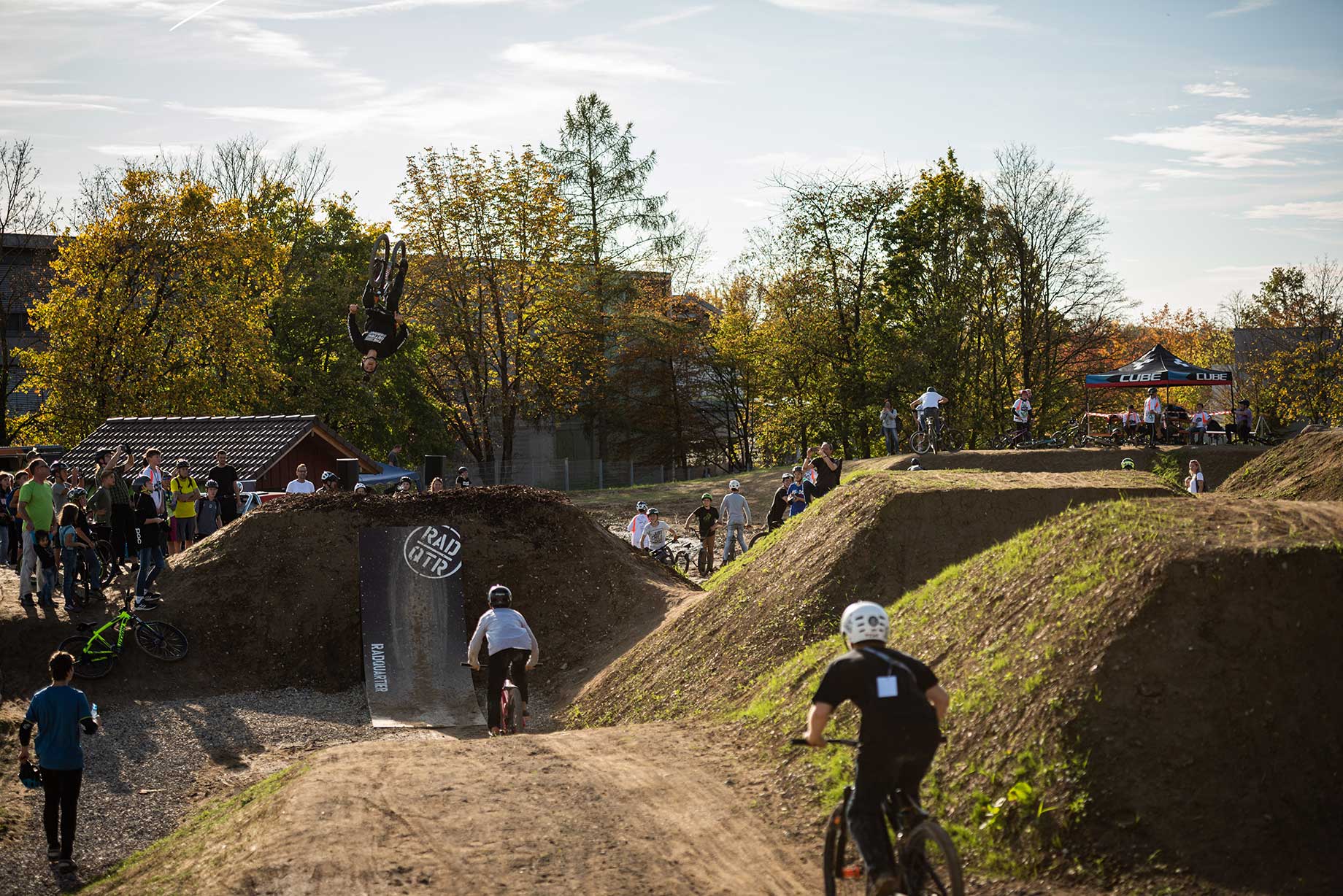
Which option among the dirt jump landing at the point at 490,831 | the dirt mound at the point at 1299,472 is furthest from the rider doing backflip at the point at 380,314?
the dirt mound at the point at 1299,472

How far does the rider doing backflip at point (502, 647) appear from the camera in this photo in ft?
44.6

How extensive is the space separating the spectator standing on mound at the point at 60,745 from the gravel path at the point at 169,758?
387mm

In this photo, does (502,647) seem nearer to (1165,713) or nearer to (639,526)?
(1165,713)

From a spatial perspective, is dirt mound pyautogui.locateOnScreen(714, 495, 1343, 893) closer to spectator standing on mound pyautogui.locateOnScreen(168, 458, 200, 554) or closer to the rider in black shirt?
the rider in black shirt

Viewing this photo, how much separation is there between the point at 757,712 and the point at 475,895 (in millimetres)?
5002

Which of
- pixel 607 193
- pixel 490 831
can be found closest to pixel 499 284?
pixel 607 193

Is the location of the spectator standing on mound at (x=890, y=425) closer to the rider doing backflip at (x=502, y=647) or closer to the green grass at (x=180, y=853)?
the rider doing backflip at (x=502, y=647)

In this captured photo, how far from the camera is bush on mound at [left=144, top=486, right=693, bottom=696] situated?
2002 cm

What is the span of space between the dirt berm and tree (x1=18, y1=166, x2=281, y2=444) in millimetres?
25693

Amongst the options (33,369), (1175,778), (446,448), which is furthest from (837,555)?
(446,448)

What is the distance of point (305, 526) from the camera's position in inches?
859

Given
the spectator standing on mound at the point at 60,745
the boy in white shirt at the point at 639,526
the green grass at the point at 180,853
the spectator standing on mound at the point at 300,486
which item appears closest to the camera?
the green grass at the point at 180,853

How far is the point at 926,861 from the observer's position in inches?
252

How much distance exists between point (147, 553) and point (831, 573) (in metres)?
12.0
